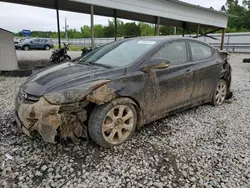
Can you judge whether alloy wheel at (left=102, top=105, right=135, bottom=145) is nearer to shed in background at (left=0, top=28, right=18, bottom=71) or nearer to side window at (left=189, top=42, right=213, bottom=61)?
side window at (left=189, top=42, right=213, bottom=61)

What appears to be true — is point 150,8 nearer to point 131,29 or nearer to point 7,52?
point 7,52

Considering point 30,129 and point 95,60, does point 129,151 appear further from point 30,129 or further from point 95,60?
point 95,60

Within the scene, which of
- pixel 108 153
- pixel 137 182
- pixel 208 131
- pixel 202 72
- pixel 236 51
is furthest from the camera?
pixel 236 51

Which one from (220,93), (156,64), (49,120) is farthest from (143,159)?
(220,93)

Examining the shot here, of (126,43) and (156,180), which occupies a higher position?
(126,43)

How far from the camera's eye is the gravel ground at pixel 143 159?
1951 millimetres

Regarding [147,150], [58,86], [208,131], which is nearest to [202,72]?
[208,131]

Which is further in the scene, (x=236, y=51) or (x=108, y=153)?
(x=236, y=51)

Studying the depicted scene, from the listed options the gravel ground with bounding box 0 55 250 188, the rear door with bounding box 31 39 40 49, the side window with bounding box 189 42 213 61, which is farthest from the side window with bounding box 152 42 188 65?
the rear door with bounding box 31 39 40 49

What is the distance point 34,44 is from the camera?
24469 mm

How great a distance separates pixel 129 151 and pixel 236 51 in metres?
23.4

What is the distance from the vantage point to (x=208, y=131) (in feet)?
9.97

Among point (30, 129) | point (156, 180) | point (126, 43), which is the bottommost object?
point (156, 180)

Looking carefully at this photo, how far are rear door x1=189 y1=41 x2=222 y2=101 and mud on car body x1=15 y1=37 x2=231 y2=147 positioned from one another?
0.02 m
